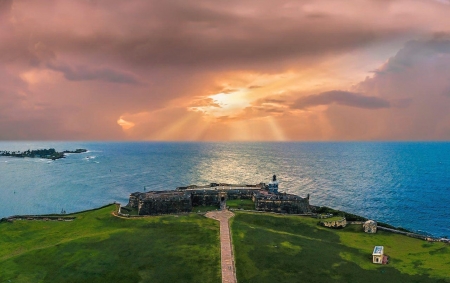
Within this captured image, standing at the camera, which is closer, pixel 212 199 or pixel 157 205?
pixel 157 205

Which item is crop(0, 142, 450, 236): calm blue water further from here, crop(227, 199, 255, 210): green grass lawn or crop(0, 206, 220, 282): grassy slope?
crop(0, 206, 220, 282): grassy slope

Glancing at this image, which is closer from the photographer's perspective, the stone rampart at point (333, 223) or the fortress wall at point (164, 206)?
the stone rampart at point (333, 223)

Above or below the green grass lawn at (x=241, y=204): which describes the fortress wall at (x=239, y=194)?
above

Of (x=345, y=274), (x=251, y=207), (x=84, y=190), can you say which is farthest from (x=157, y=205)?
(x=84, y=190)

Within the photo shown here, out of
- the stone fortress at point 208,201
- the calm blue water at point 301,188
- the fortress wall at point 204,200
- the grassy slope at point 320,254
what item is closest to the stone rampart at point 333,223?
the grassy slope at point 320,254

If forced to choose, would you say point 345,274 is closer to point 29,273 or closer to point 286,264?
point 286,264

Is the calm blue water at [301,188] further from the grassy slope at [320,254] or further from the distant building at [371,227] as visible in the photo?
the grassy slope at [320,254]
